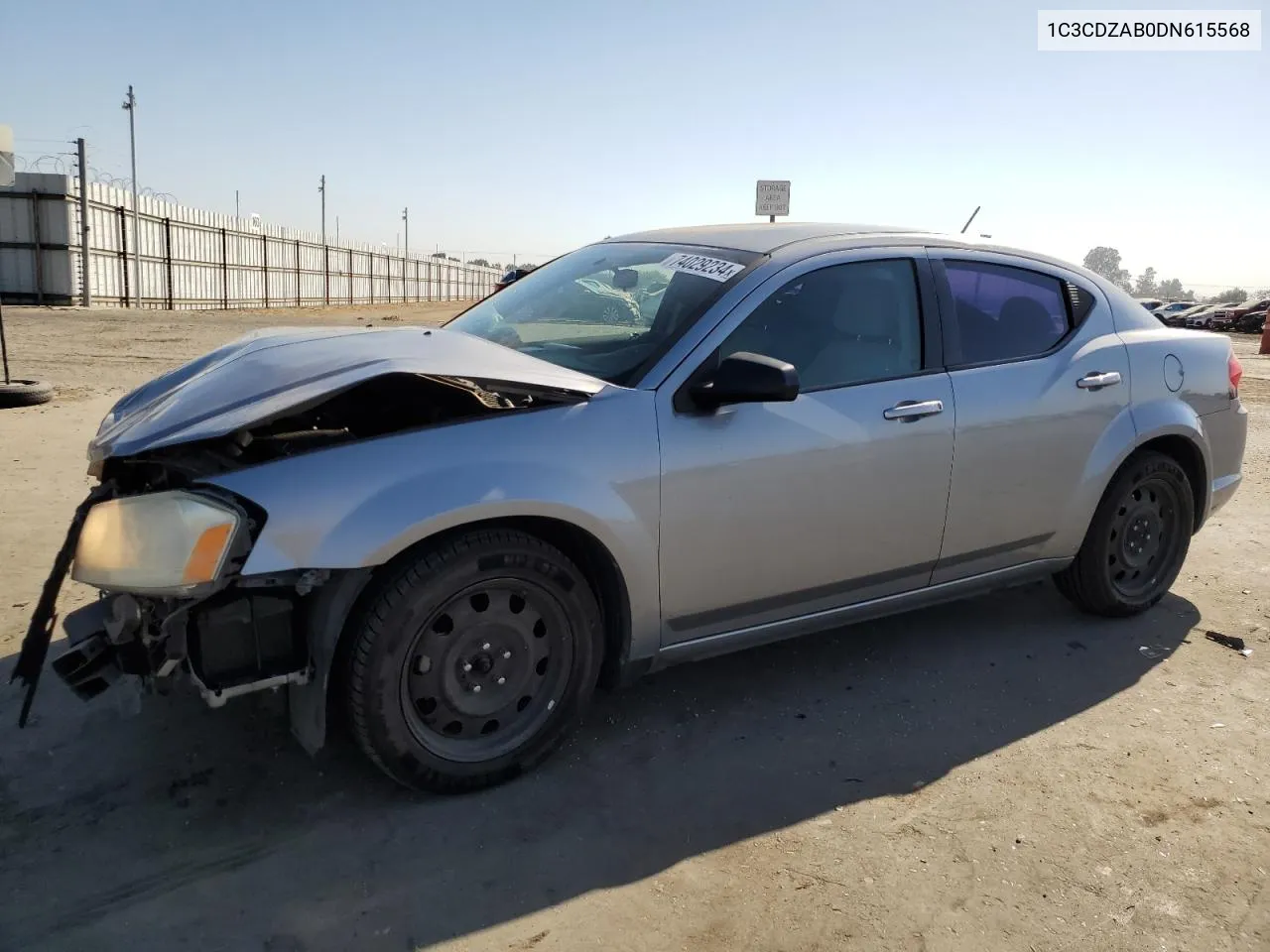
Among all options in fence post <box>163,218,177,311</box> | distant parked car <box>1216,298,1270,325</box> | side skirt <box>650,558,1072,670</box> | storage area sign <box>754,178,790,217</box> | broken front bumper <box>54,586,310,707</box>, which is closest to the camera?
broken front bumper <box>54,586,310,707</box>

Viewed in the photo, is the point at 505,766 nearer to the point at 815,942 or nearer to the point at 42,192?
the point at 815,942

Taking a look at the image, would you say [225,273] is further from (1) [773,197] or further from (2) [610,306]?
(2) [610,306]

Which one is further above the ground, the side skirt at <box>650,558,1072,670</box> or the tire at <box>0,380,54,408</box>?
the tire at <box>0,380,54,408</box>

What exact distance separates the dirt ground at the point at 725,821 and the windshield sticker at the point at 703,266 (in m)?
1.53

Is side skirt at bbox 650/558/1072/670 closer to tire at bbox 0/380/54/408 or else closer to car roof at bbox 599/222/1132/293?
car roof at bbox 599/222/1132/293

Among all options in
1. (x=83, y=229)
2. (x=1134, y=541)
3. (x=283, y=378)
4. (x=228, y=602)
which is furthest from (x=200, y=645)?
(x=83, y=229)

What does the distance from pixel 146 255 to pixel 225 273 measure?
466 centimetres

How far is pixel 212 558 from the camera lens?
2410 millimetres

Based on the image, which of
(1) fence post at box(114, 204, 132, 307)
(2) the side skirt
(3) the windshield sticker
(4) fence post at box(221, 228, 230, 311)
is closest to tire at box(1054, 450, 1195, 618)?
(2) the side skirt

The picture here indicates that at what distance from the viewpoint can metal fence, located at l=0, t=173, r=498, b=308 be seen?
27094 mm

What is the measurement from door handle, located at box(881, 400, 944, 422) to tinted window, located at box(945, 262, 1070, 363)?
0.30 m

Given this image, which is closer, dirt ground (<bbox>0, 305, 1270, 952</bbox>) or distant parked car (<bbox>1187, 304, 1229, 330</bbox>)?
dirt ground (<bbox>0, 305, 1270, 952</bbox>)

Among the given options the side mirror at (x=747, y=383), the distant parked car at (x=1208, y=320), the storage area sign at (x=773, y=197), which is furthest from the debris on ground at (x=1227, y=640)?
the distant parked car at (x=1208, y=320)

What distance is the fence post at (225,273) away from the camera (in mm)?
34375
